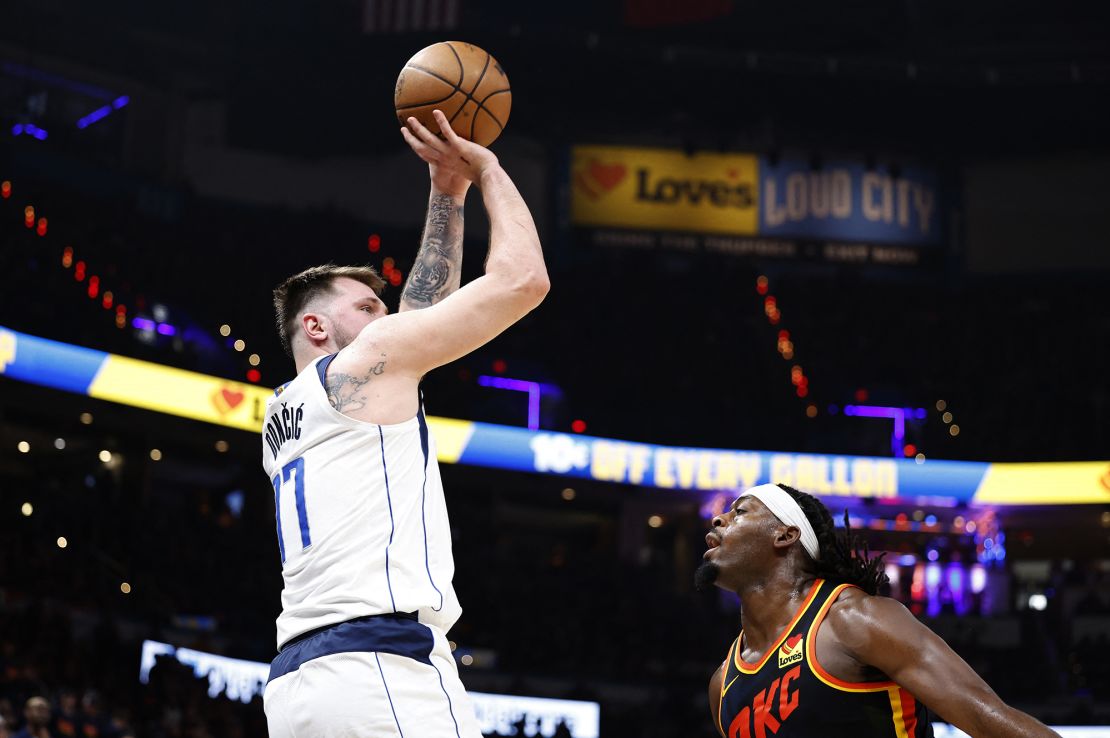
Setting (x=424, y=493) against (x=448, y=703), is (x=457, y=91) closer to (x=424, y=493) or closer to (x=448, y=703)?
(x=424, y=493)

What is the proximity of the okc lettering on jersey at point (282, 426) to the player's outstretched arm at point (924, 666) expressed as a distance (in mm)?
1699

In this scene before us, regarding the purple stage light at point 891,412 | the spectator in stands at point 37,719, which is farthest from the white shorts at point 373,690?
the purple stage light at point 891,412

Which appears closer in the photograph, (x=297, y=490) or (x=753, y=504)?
(x=297, y=490)

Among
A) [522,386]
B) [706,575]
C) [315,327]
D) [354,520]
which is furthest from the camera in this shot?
[522,386]

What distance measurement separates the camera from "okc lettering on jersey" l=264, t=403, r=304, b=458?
3479 mm

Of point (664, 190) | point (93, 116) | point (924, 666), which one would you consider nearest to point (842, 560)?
point (924, 666)

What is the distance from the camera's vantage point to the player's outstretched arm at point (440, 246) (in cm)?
397

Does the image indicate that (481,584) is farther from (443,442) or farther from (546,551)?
(546,551)

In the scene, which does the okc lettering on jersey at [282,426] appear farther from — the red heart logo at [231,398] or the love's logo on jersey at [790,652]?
the red heart logo at [231,398]

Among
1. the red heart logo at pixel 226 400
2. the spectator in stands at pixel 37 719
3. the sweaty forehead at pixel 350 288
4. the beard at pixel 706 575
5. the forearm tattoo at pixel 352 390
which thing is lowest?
the spectator in stands at pixel 37 719

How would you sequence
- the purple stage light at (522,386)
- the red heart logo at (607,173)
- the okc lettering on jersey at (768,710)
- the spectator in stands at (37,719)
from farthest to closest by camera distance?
the red heart logo at (607,173) < the purple stage light at (522,386) < the spectator in stands at (37,719) < the okc lettering on jersey at (768,710)

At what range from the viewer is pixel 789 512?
4.43 meters

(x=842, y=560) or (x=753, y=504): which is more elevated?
(x=753, y=504)

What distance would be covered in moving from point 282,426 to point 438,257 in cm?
78
